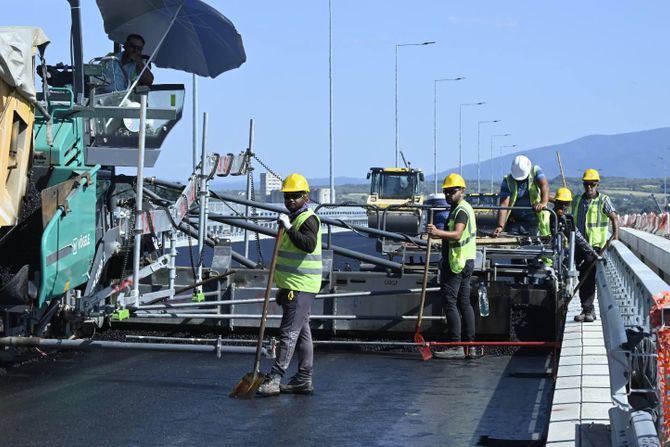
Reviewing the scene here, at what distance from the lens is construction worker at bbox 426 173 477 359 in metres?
12.9

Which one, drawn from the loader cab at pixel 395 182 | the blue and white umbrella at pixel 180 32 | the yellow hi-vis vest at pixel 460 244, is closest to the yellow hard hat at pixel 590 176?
the yellow hi-vis vest at pixel 460 244

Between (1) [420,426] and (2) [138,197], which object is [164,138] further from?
(1) [420,426]

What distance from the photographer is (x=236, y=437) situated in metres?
8.41

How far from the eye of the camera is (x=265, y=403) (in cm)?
992

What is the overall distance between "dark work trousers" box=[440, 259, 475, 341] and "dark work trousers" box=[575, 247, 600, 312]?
1.20 metres

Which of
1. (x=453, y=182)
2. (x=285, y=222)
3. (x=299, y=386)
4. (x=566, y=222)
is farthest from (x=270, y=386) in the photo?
(x=566, y=222)

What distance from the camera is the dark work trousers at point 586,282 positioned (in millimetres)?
13117

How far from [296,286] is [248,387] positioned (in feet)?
3.10

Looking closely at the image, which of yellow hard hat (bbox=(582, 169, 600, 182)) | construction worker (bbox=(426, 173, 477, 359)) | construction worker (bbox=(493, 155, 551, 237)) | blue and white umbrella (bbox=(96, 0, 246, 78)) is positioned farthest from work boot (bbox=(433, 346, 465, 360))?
blue and white umbrella (bbox=(96, 0, 246, 78))

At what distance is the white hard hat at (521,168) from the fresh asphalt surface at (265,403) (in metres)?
4.24

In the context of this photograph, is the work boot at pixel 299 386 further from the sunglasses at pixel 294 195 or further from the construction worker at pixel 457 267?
the construction worker at pixel 457 267

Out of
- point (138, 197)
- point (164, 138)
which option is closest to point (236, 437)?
point (138, 197)

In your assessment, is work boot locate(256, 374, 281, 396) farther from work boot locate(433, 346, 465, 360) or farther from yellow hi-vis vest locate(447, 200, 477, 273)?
yellow hi-vis vest locate(447, 200, 477, 273)

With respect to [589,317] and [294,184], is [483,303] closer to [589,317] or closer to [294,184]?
[589,317]
